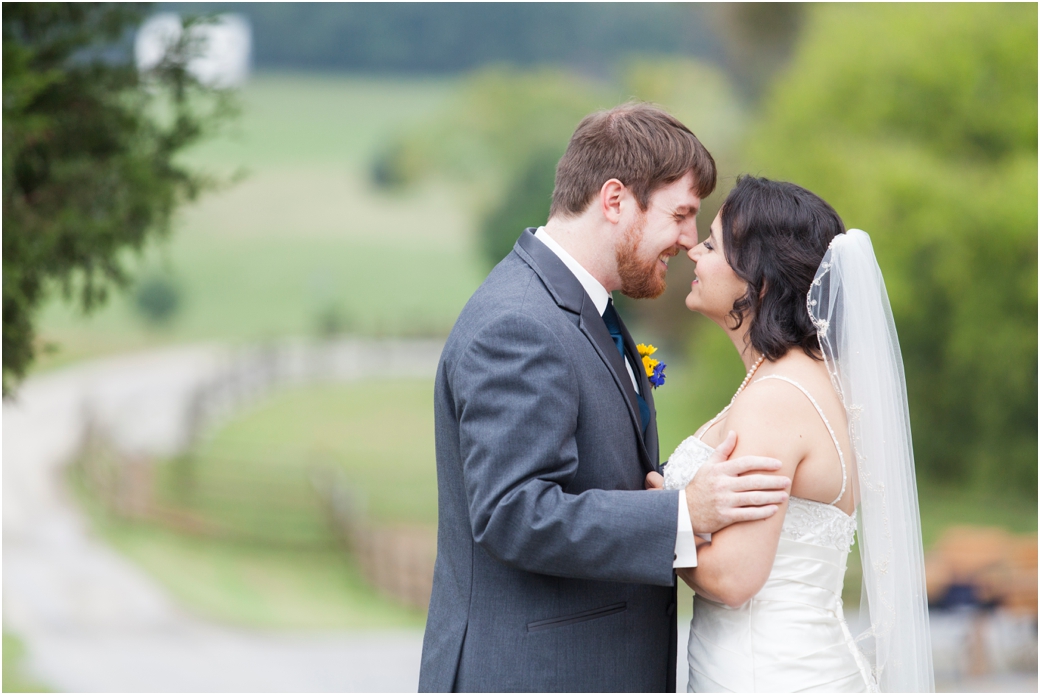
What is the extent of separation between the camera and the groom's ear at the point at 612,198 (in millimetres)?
2188

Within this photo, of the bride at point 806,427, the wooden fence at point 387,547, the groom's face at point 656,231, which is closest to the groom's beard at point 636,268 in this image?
the groom's face at point 656,231

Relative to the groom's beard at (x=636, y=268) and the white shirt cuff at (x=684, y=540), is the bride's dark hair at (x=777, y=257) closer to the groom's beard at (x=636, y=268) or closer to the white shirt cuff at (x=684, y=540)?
the groom's beard at (x=636, y=268)

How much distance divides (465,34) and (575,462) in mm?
17939

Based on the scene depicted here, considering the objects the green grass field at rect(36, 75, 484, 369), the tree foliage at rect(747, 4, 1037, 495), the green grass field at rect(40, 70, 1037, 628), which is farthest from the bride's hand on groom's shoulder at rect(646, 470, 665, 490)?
the green grass field at rect(36, 75, 484, 369)

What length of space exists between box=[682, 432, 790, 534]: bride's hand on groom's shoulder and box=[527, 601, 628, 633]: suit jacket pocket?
1.05 ft

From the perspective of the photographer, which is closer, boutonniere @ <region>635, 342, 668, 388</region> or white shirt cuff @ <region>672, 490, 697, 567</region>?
white shirt cuff @ <region>672, 490, 697, 567</region>

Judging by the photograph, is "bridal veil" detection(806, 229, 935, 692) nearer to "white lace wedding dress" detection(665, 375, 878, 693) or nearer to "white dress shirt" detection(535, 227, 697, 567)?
"white lace wedding dress" detection(665, 375, 878, 693)

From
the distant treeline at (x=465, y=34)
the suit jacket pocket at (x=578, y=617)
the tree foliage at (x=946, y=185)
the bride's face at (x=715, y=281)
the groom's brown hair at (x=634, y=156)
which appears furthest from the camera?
the distant treeline at (x=465, y=34)

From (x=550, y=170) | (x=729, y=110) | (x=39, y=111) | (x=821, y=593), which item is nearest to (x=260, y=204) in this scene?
(x=550, y=170)

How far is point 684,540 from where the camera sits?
194 centimetres

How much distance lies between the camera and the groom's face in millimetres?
2209

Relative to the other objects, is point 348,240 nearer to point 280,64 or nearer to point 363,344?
point 363,344

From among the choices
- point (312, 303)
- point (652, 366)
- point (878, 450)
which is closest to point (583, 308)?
point (652, 366)

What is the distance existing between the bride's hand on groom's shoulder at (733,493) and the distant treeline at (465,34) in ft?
56.1
